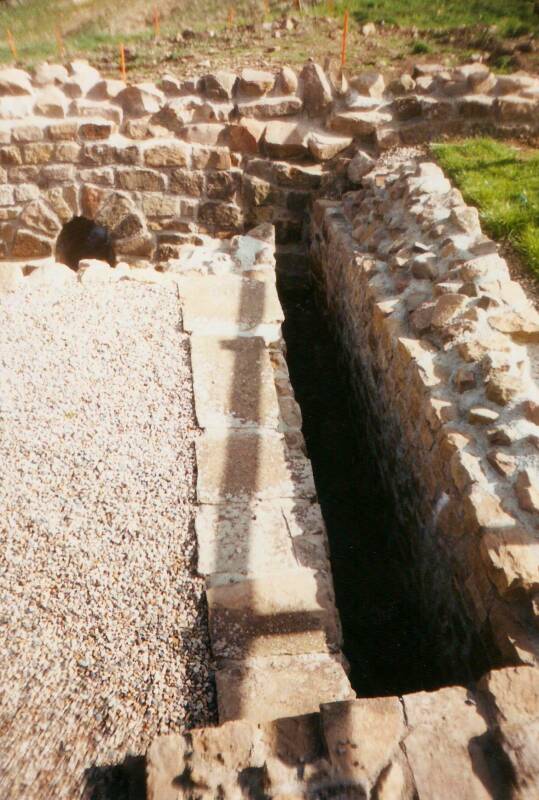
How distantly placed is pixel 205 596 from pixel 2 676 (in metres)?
0.73

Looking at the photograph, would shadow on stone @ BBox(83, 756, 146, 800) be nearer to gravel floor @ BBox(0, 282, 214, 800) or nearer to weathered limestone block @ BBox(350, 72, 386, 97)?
gravel floor @ BBox(0, 282, 214, 800)

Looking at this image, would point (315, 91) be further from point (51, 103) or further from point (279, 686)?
point (279, 686)

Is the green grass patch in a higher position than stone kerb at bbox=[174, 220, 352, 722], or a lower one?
higher

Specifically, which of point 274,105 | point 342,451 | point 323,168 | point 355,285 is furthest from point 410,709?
point 274,105

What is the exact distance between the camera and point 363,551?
145 inches

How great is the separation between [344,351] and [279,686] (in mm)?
3167

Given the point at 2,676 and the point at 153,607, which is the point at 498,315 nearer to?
the point at 153,607

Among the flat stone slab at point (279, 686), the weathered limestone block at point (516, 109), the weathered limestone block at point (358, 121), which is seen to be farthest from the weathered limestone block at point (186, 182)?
the flat stone slab at point (279, 686)

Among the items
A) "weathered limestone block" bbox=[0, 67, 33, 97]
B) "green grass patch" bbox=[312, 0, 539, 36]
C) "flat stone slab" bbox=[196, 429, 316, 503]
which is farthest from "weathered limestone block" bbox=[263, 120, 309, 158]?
"green grass patch" bbox=[312, 0, 539, 36]

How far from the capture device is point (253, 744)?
5.50ft

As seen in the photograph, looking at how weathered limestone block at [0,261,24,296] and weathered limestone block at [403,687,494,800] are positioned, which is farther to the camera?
weathered limestone block at [0,261,24,296]

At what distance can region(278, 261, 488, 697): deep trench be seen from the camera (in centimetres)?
298

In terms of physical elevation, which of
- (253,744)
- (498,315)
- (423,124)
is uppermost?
(423,124)

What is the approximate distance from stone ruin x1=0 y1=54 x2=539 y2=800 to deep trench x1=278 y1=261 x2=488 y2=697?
19 cm
